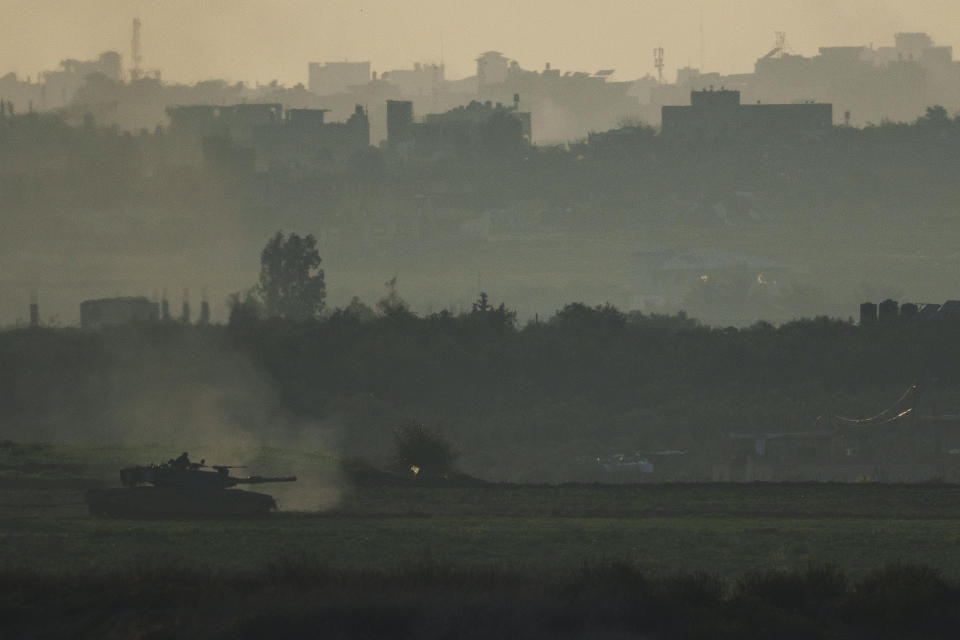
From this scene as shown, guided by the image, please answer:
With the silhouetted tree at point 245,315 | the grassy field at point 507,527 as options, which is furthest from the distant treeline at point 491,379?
the grassy field at point 507,527

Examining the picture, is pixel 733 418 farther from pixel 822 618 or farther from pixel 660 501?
pixel 822 618

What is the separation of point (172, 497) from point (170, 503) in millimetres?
148

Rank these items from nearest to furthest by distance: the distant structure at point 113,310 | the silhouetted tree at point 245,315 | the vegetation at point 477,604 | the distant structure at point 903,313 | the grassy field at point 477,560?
the vegetation at point 477,604 → the grassy field at point 477,560 → the distant structure at point 903,313 → the silhouetted tree at point 245,315 → the distant structure at point 113,310

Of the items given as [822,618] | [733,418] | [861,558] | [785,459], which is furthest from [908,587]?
[733,418]

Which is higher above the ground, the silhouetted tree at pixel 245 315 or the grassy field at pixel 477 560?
the silhouetted tree at pixel 245 315

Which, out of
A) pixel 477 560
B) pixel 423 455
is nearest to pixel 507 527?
pixel 477 560

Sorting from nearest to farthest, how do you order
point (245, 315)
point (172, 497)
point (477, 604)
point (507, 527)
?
point (477, 604) → point (507, 527) → point (172, 497) → point (245, 315)

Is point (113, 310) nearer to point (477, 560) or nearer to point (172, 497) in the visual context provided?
point (172, 497)

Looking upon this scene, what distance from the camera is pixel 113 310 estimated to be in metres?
180

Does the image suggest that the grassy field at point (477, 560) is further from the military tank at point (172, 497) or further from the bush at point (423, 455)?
the bush at point (423, 455)

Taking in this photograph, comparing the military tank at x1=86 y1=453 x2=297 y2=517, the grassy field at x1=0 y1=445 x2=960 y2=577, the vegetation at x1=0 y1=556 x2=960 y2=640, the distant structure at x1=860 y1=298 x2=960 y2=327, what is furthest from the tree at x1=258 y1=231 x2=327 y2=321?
the vegetation at x1=0 y1=556 x2=960 y2=640

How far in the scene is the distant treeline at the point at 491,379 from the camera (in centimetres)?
11175

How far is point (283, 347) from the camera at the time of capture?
127 metres

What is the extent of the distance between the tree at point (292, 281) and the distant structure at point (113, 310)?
13.0 metres
